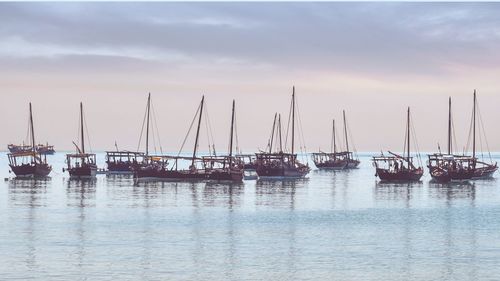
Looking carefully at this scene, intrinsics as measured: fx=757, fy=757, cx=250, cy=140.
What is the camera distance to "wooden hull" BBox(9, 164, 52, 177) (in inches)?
5143

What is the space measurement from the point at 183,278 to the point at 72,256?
8.63 m

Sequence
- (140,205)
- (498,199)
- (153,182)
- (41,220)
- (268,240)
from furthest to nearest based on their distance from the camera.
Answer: (153,182)
(498,199)
(140,205)
(41,220)
(268,240)

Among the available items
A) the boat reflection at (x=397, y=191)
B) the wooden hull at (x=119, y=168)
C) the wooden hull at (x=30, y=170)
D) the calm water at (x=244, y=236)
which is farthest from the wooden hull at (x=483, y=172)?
the wooden hull at (x=30, y=170)

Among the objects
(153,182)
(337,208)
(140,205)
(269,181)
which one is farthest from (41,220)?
(269,181)

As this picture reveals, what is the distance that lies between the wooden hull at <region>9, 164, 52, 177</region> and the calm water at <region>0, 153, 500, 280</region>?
123 ft

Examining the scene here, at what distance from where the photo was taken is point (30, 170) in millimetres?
132000

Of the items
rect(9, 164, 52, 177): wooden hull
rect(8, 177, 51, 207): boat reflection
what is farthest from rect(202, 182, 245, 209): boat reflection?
rect(9, 164, 52, 177): wooden hull

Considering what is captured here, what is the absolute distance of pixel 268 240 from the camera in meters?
51.0

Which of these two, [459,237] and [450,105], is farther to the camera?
[450,105]

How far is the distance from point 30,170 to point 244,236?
8760 cm

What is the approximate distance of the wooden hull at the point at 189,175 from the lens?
115m

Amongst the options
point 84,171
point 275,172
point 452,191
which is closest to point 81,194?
point 84,171

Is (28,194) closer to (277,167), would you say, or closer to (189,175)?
(189,175)

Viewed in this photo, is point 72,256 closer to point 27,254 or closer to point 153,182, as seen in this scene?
point 27,254
